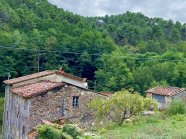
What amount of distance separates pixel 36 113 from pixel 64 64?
45.6 m

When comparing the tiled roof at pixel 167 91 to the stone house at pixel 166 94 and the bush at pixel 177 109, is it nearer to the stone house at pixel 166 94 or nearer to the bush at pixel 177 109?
the stone house at pixel 166 94

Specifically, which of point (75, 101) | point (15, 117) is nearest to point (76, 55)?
Answer: point (15, 117)

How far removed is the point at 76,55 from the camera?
2884 inches

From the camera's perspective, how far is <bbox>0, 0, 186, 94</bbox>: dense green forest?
6159 centimetres

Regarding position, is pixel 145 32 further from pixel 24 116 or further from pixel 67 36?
pixel 24 116

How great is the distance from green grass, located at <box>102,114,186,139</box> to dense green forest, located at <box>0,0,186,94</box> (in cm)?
3263

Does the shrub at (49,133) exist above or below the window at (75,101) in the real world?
below

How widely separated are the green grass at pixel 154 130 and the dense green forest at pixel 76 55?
107 ft

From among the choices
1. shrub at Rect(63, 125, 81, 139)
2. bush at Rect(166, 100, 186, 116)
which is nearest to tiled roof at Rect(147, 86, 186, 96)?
bush at Rect(166, 100, 186, 116)

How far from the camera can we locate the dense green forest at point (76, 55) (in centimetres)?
6159

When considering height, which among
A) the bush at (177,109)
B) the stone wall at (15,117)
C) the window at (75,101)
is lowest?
the stone wall at (15,117)

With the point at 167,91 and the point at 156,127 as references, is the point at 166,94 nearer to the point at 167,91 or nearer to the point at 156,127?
the point at 167,91

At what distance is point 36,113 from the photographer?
24750mm

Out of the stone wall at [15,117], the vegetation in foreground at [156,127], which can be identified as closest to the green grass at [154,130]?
the vegetation in foreground at [156,127]
